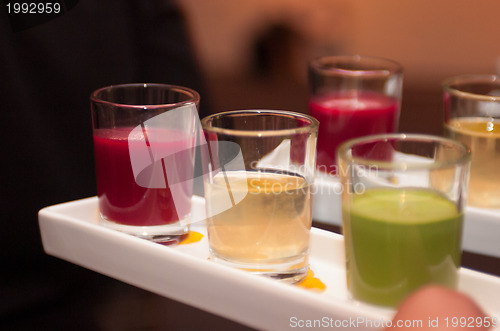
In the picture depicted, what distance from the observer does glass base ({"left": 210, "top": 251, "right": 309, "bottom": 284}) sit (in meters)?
0.66

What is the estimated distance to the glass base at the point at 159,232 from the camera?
2.57 ft

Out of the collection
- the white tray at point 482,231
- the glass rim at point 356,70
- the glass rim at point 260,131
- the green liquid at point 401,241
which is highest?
the glass rim at point 356,70

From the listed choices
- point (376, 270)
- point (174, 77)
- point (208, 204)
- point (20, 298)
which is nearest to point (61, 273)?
point (20, 298)

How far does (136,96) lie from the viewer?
0.85 meters

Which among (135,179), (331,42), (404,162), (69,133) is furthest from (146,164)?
(331,42)

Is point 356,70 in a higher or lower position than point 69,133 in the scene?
higher

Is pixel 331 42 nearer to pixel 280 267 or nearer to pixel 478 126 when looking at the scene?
pixel 478 126

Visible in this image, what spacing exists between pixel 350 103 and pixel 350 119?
0.12 ft

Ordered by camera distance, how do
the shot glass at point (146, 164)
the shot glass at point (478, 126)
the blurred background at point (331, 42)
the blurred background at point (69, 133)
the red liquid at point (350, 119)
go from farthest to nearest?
the blurred background at point (331, 42)
the blurred background at point (69, 133)
the red liquid at point (350, 119)
the shot glass at point (478, 126)
the shot glass at point (146, 164)

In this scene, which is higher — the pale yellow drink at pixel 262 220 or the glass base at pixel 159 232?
the pale yellow drink at pixel 262 220

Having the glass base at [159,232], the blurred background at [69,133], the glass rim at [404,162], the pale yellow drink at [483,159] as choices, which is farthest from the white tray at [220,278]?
the blurred background at [69,133]

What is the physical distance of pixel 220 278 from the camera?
0.63 meters

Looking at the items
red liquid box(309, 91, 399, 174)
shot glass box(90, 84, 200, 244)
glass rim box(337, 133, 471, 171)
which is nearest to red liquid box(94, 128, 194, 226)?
shot glass box(90, 84, 200, 244)

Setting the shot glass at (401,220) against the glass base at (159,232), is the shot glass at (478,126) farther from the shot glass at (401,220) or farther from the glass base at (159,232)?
the glass base at (159,232)
